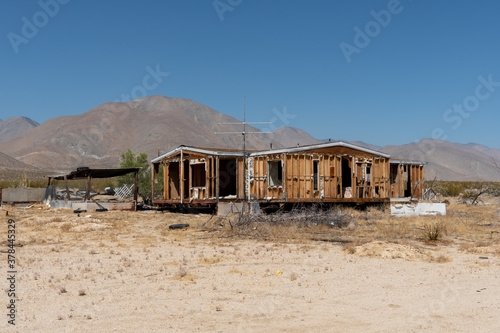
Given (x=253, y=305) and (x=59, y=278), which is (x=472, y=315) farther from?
(x=59, y=278)

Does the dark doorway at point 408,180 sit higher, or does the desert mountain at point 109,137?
the desert mountain at point 109,137

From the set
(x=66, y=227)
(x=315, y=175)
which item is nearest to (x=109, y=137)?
(x=315, y=175)

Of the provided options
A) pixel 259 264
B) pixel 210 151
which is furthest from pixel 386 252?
pixel 210 151

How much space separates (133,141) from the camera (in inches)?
5679

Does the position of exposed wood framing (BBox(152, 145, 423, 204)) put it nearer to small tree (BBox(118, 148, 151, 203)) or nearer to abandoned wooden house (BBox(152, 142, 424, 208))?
abandoned wooden house (BBox(152, 142, 424, 208))

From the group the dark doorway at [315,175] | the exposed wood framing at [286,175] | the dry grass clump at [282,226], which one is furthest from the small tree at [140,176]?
the dry grass clump at [282,226]

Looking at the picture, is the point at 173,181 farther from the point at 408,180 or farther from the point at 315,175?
the point at 408,180

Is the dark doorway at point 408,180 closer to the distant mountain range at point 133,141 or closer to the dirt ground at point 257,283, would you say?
the dirt ground at point 257,283

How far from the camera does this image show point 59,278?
8.11 meters

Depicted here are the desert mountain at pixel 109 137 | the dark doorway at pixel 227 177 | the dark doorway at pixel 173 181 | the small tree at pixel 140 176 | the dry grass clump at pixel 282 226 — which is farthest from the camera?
A: the desert mountain at pixel 109 137

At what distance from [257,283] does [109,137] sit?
147 metres

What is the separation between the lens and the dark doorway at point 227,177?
24.9 m

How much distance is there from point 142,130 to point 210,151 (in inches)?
5351

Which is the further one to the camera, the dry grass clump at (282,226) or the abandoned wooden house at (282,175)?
the abandoned wooden house at (282,175)
